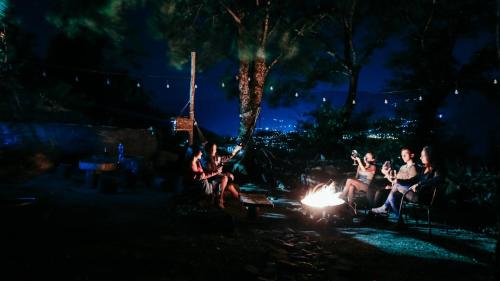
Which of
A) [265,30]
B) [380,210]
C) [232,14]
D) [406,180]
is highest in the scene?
[232,14]

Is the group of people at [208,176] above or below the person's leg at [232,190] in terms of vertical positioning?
above

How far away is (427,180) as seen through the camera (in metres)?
6.55

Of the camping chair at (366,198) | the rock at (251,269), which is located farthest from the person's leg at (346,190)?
the rock at (251,269)

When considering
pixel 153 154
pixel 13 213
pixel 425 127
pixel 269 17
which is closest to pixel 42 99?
pixel 153 154

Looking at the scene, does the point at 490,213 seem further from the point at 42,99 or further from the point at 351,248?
the point at 42,99

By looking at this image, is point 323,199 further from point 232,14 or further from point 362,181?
point 232,14

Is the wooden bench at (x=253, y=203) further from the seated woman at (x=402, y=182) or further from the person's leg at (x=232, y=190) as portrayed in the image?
the seated woman at (x=402, y=182)

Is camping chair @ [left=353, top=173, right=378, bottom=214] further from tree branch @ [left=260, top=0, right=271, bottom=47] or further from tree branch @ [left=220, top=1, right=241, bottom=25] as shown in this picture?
tree branch @ [left=220, top=1, right=241, bottom=25]

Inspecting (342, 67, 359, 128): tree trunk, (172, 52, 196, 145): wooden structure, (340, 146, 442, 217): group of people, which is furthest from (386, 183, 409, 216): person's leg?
(342, 67, 359, 128): tree trunk

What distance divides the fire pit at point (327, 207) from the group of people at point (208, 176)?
6.76ft

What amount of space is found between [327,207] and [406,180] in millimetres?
1641

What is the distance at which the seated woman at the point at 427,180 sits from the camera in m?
6.48

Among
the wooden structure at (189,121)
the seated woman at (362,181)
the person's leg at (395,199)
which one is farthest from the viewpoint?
the wooden structure at (189,121)

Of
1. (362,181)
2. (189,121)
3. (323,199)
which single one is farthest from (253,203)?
(189,121)
